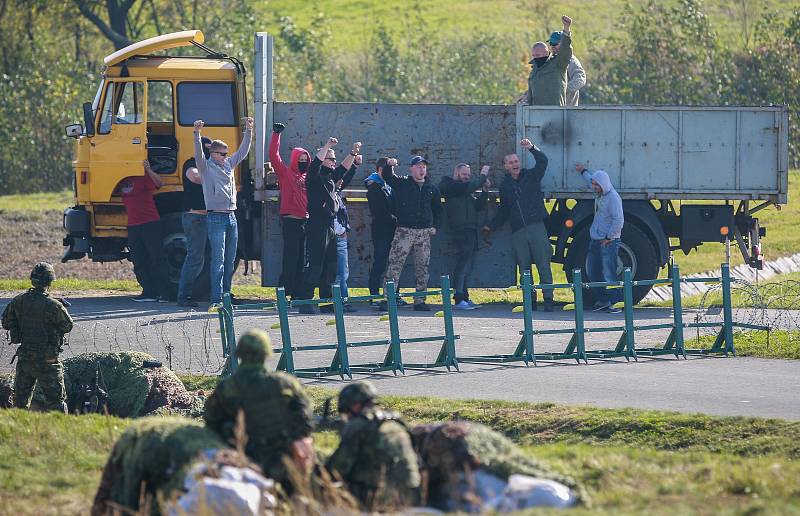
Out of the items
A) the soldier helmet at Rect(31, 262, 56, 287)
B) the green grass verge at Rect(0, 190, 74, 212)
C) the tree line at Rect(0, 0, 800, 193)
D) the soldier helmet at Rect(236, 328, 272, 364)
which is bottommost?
the soldier helmet at Rect(236, 328, 272, 364)

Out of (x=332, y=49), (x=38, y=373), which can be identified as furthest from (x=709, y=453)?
(x=332, y=49)

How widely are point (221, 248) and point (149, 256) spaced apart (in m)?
1.60

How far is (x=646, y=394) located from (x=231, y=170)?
7.38 metres

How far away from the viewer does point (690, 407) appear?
40.1ft

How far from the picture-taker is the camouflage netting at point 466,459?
8258mm

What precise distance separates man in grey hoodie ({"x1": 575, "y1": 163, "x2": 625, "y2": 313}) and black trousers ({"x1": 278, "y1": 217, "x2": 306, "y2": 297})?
364 centimetres

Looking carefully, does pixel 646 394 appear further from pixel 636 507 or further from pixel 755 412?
pixel 636 507

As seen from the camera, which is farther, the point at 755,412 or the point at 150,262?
the point at 150,262

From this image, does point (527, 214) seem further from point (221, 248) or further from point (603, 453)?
point (603, 453)

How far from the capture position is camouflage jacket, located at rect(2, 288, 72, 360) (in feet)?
40.0

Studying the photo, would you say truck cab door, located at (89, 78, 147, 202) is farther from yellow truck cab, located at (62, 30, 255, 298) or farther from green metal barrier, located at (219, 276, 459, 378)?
green metal barrier, located at (219, 276, 459, 378)

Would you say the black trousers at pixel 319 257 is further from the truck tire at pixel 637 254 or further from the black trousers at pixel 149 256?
the truck tire at pixel 637 254

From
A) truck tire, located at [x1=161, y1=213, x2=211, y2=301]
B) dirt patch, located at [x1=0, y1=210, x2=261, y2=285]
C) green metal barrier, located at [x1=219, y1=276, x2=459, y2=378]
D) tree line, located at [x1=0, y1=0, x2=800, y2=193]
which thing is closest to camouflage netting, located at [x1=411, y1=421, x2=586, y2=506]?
green metal barrier, located at [x1=219, y1=276, x2=459, y2=378]

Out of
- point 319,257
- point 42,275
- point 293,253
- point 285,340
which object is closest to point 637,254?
point 319,257
